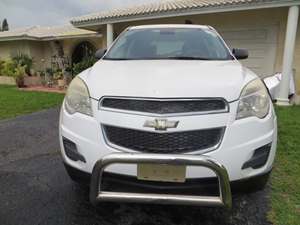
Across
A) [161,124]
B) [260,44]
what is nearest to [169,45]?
[161,124]

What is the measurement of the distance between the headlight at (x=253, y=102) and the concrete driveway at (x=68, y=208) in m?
0.93

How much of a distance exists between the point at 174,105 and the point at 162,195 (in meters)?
0.63

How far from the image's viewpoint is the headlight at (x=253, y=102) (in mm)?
1971

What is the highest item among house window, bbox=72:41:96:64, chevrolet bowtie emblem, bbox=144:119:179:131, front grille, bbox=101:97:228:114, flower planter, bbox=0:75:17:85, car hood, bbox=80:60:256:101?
car hood, bbox=80:60:256:101

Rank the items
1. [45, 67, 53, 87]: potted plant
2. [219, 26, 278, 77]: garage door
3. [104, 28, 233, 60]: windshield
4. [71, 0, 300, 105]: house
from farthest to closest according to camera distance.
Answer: [45, 67, 53, 87]: potted plant → [219, 26, 278, 77]: garage door → [71, 0, 300, 105]: house → [104, 28, 233, 60]: windshield

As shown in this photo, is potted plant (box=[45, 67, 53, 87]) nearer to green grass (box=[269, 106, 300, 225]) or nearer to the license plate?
green grass (box=[269, 106, 300, 225])

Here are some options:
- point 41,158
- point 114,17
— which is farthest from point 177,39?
point 114,17

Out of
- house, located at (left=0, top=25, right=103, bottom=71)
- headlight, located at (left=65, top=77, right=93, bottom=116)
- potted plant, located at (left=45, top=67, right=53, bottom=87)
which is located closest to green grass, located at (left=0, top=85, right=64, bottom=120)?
potted plant, located at (left=45, top=67, right=53, bottom=87)

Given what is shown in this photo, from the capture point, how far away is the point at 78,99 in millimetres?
2154

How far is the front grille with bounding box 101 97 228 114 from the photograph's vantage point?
1877 mm

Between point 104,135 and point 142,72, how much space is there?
0.71m

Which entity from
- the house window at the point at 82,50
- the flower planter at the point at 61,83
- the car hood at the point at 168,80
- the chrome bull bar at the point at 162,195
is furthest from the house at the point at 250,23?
the chrome bull bar at the point at 162,195

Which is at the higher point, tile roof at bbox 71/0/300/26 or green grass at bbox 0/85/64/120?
tile roof at bbox 71/0/300/26

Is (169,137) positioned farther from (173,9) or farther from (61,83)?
(61,83)
